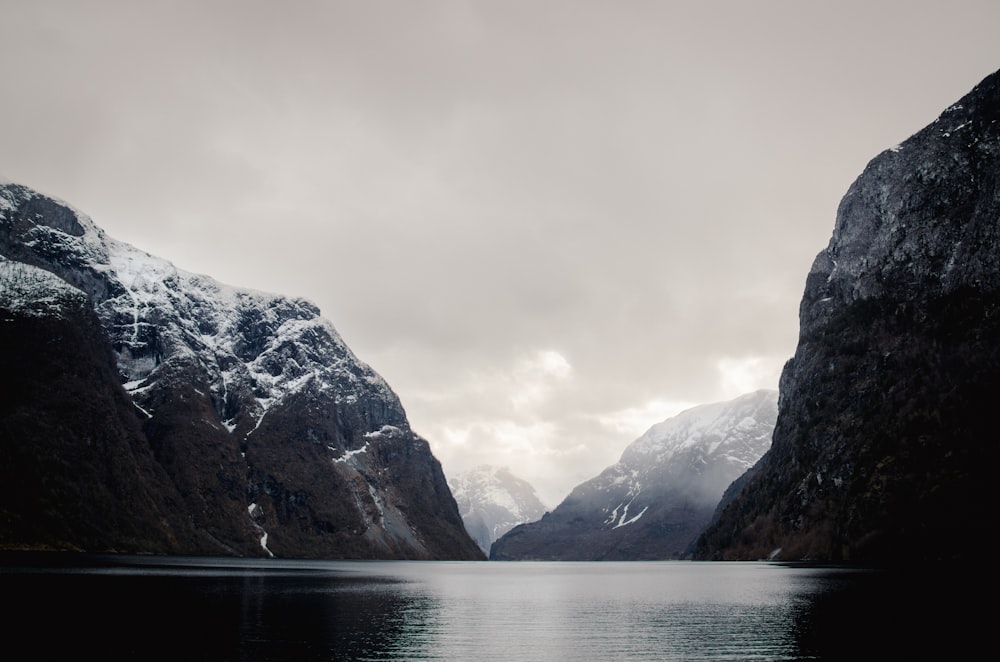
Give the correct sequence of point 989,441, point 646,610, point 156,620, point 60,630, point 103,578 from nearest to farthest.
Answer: point 60,630
point 156,620
point 646,610
point 103,578
point 989,441

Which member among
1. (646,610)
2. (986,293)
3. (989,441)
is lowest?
(646,610)

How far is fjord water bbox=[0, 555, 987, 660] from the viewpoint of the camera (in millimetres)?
52344

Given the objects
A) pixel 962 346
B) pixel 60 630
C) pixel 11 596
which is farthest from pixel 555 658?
pixel 962 346

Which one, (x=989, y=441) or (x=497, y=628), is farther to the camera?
(x=989, y=441)

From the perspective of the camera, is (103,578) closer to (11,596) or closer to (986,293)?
(11,596)

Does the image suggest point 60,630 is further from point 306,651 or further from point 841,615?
point 841,615

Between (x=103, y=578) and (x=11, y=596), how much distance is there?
4360cm

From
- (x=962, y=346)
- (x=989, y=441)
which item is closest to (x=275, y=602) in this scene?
(x=989, y=441)

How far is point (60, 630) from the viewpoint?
56.0m

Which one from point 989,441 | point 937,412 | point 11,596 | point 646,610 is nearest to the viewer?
point 11,596

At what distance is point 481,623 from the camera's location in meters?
75.8

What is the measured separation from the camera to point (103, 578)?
117312 mm

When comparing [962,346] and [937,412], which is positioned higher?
[962,346]

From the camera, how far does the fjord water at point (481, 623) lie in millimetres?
52344
